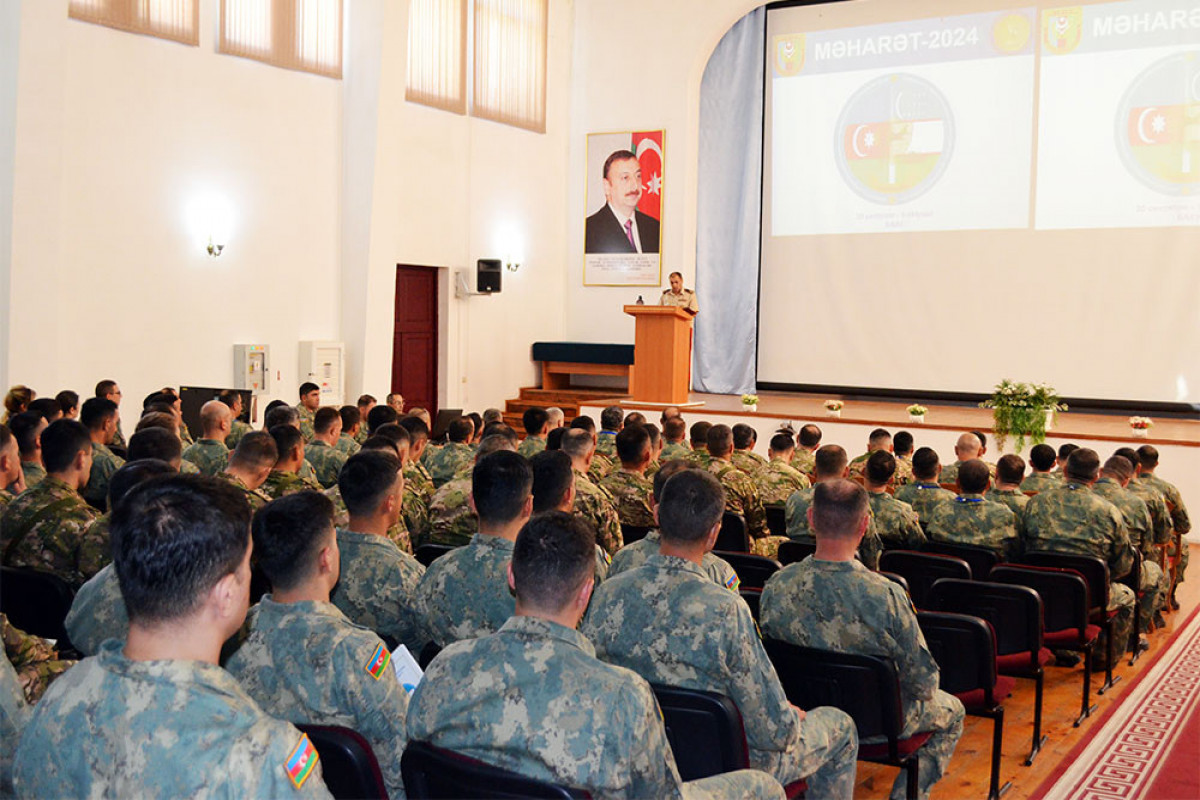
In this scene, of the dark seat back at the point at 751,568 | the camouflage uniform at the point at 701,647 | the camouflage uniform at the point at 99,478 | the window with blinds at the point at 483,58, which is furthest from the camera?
the window with blinds at the point at 483,58

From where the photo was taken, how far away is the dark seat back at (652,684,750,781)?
2479 mm

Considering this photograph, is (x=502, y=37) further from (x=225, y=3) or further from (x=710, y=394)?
(x=710, y=394)

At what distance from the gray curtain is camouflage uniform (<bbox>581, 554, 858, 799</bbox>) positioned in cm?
1180

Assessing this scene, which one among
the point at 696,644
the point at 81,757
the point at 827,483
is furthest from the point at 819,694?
the point at 81,757

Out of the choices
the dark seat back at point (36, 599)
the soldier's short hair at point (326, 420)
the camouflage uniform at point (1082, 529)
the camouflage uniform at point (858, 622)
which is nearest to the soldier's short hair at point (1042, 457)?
the camouflage uniform at point (1082, 529)

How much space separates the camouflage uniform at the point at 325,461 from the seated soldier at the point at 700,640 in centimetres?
387

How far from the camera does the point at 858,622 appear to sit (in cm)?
323

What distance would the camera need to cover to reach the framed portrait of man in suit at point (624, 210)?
47.9 ft

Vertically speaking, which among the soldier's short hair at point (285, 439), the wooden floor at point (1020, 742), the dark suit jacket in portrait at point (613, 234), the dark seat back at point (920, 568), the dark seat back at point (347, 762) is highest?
the dark suit jacket in portrait at point (613, 234)

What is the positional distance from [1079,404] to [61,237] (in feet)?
34.9

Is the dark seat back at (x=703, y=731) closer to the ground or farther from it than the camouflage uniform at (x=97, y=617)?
closer to the ground

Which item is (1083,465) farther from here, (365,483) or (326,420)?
(326,420)

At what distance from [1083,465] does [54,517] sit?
4533mm

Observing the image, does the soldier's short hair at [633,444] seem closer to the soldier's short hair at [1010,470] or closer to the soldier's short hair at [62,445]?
the soldier's short hair at [1010,470]
